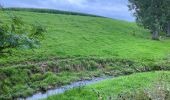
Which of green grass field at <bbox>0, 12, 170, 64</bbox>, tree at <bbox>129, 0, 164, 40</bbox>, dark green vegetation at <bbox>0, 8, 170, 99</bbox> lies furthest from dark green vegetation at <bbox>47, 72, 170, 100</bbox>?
tree at <bbox>129, 0, 164, 40</bbox>

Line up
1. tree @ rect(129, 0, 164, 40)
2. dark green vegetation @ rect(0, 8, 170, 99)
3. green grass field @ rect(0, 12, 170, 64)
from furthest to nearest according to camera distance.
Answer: tree @ rect(129, 0, 164, 40) → green grass field @ rect(0, 12, 170, 64) → dark green vegetation @ rect(0, 8, 170, 99)

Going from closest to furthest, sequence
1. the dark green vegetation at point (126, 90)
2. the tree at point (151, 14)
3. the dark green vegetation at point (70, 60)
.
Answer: the dark green vegetation at point (126, 90) < the dark green vegetation at point (70, 60) < the tree at point (151, 14)

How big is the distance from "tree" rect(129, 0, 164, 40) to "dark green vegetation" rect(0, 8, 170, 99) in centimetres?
1274

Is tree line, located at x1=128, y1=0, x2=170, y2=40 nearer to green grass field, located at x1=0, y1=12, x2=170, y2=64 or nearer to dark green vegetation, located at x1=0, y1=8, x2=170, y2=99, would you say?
green grass field, located at x1=0, y1=12, x2=170, y2=64

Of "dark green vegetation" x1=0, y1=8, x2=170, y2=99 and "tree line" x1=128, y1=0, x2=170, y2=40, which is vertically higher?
"tree line" x1=128, y1=0, x2=170, y2=40

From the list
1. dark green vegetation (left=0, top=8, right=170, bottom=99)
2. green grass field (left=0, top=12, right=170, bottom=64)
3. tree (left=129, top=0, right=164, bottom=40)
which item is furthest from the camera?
Answer: tree (left=129, top=0, right=164, bottom=40)

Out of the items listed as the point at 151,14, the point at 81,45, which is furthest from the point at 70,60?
the point at 151,14

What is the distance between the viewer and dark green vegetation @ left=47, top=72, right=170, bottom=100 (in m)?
14.4

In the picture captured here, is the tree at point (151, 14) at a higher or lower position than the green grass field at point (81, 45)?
higher

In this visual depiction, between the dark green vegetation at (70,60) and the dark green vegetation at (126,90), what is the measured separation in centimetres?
505

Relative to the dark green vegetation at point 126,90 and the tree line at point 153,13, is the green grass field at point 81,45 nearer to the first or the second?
the tree line at point 153,13

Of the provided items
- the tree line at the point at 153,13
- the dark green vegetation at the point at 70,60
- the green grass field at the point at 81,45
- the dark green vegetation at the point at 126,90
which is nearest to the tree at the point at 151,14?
the tree line at the point at 153,13

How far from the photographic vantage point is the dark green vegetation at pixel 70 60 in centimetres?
3039

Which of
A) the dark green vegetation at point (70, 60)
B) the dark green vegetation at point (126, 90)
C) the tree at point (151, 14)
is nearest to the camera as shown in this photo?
the dark green vegetation at point (126, 90)
